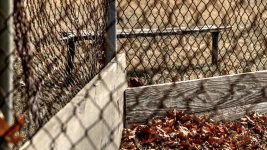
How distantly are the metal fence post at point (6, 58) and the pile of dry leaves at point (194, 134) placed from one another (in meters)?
2.28

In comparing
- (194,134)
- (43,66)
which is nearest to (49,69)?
(43,66)

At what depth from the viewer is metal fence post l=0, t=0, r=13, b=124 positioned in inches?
79.0

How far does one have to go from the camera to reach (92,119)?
3.20m

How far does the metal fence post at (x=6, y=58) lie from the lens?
6.58 ft

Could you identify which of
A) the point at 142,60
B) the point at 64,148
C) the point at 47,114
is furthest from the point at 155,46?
the point at 64,148

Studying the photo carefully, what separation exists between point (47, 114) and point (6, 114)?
1.35m

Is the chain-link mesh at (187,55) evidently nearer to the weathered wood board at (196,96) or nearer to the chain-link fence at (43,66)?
the weathered wood board at (196,96)

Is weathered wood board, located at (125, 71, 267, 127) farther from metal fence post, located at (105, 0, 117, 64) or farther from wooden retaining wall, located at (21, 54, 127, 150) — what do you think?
metal fence post, located at (105, 0, 117, 64)

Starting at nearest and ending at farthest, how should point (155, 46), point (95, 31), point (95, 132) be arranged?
1. point (95, 132)
2. point (95, 31)
3. point (155, 46)

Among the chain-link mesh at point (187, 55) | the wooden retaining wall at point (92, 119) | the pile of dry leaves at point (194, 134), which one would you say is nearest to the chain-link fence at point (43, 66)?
the wooden retaining wall at point (92, 119)

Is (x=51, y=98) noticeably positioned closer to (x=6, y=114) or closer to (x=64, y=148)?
(x=64, y=148)

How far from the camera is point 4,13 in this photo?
2.05m

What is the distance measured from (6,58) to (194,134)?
2685 mm

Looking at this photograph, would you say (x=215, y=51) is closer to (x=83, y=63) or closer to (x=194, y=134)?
(x=194, y=134)
